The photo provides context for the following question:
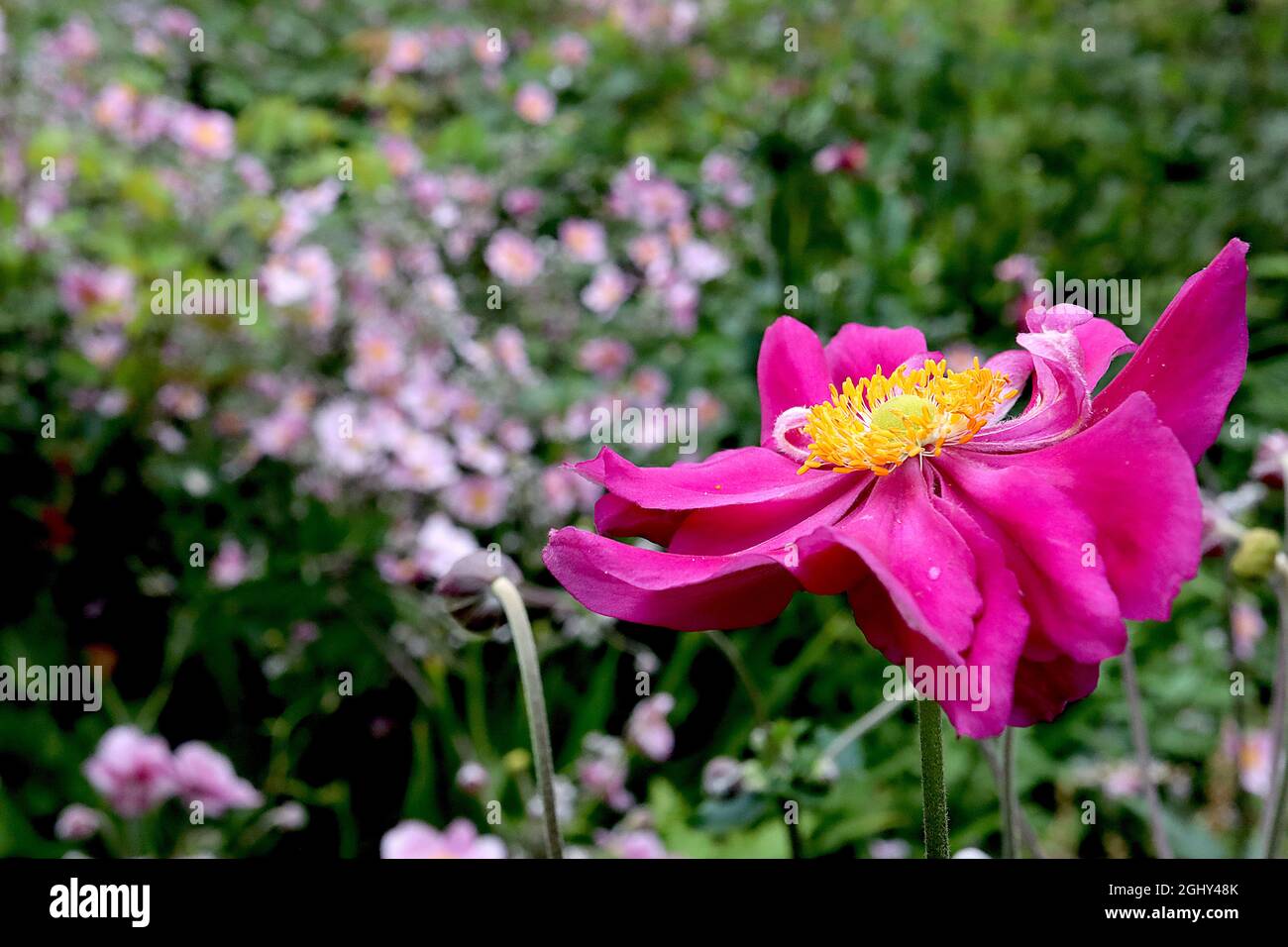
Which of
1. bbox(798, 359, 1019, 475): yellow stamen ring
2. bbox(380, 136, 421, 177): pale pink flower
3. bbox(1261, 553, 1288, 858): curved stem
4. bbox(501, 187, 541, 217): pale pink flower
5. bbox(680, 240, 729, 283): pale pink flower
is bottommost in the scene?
bbox(1261, 553, 1288, 858): curved stem

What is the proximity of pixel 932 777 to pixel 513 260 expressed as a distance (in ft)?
6.04

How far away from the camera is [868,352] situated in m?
0.69

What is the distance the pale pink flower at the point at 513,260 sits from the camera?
7.10 feet

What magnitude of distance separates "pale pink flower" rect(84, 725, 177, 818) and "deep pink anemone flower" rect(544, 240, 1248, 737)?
0.82m

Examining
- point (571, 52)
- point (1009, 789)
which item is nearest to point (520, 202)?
point (571, 52)

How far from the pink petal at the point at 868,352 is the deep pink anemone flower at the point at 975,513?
5 cm

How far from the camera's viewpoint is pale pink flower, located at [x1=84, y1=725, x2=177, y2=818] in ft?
3.82

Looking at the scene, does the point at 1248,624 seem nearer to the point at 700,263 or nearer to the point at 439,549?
the point at 700,263

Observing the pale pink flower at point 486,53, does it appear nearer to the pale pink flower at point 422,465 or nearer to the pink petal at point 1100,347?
the pale pink flower at point 422,465

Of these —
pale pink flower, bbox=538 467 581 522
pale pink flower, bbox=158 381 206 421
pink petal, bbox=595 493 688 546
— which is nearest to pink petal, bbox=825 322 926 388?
pink petal, bbox=595 493 688 546

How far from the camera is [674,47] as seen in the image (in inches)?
133

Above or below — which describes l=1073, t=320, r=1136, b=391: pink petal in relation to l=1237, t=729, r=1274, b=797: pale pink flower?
above

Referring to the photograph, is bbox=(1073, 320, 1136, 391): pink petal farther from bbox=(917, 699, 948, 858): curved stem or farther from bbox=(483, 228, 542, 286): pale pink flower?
bbox=(483, 228, 542, 286): pale pink flower
